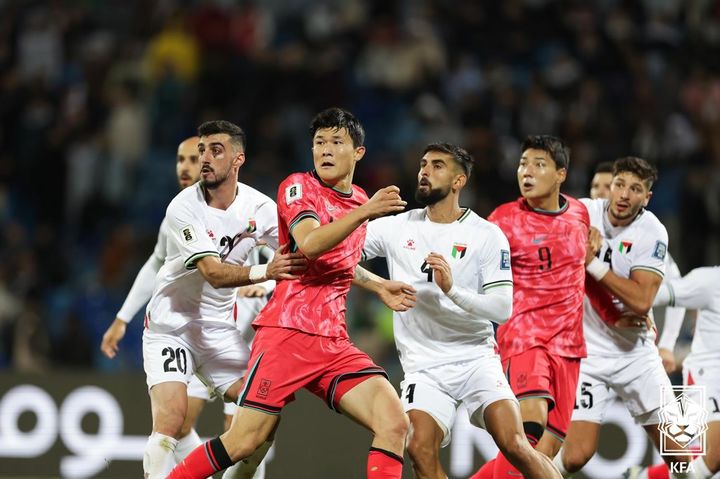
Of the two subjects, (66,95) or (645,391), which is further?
(66,95)

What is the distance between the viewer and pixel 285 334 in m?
6.16

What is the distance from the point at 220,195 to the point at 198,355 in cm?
105

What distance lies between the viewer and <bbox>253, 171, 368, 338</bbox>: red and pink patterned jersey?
6160mm

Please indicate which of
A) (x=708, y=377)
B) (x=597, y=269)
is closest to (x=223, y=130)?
(x=597, y=269)

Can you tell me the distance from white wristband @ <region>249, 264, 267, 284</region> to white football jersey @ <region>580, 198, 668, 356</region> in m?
2.62

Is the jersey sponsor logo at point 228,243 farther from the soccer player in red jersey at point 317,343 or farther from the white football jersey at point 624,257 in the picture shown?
the white football jersey at point 624,257

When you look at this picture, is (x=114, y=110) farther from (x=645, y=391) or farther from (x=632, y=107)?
(x=645, y=391)

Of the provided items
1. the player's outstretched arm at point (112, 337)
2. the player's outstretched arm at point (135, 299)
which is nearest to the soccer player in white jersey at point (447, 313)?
the player's outstretched arm at point (135, 299)

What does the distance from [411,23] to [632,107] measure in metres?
3.10

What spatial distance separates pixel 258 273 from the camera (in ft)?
20.1

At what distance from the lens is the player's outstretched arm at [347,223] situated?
575 centimetres

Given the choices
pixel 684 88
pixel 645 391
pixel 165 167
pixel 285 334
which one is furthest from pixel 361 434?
pixel 684 88

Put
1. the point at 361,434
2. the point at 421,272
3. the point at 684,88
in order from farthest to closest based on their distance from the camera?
the point at 684,88 < the point at 361,434 < the point at 421,272

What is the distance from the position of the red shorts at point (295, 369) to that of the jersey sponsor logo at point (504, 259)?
1.08m
